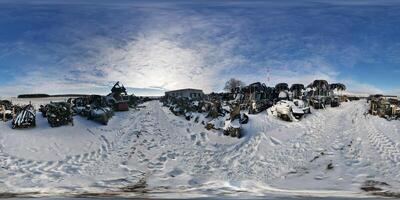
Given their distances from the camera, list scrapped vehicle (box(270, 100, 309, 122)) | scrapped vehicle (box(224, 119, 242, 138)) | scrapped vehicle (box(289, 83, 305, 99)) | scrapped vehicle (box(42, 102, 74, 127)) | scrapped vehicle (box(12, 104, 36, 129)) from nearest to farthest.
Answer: scrapped vehicle (box(224, 119, 242, 138)) < scrapped vehicle (box(12, 104, 36, 129)) < scrapped vehicle (box(42, 102, 74, 127)) < scrapped vehicle (box(270, 100, 309, 122)) < scrapped vehicle (box(289, 83, 305, 99))

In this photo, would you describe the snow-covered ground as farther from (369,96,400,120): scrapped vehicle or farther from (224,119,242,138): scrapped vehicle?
(369,96,400,120): scrapped vehicle

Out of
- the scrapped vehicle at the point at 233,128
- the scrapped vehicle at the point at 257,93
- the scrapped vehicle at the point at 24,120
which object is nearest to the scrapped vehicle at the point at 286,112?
the scrapped vehicle at the point at 233,128

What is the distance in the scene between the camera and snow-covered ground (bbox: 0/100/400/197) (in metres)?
15.3

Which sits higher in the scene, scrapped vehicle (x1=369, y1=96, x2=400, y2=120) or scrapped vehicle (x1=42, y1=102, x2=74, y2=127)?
scrapped vehicle (x1=369, y1=96, x2=400, y2=120)

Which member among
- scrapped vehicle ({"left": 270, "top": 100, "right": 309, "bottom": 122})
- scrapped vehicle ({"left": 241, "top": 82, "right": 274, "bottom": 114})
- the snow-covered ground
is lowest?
the snow-covered ground

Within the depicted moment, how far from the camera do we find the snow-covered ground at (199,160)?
15.3 m

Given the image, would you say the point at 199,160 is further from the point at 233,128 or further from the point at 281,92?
the point at 281,92

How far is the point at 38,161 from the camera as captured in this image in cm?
2011

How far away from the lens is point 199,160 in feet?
66.4

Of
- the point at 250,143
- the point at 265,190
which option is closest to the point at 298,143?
the point at 250,143

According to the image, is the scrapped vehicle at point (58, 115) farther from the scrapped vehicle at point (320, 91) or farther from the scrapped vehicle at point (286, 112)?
the scrapped vehicle at point (320, 91)

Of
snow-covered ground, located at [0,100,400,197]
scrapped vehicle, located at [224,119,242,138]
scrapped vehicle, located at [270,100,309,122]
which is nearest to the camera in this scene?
snow-covered ground, located at [0,100,400,197]

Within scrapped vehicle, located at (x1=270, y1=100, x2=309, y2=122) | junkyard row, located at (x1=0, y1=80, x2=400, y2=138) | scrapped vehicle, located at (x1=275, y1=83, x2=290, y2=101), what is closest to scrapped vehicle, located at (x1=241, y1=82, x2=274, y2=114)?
junkyard row, located at (x1=0, y1=80, x2=400, y2=138)

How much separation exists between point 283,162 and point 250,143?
13.8 ft
